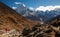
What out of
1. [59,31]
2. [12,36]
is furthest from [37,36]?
[12,36]

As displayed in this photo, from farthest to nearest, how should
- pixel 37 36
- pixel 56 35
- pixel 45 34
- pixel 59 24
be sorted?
pixel 59 24 → pixel 37 36 → pixel 45 34 → pixel 56 35

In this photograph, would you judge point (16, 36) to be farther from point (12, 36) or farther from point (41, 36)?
point (41, 36)

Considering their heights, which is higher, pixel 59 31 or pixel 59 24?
pixel 59 24

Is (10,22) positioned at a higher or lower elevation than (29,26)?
higher

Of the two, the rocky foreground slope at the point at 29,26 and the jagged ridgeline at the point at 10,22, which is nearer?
the rocky foreground slope at the point at 29,26

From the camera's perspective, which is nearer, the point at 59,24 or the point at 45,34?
the point at 45,34

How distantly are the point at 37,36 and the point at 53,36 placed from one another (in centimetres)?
391

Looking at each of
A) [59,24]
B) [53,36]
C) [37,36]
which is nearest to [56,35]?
[53,36]

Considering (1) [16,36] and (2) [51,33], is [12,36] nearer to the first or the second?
(1) [16,36]

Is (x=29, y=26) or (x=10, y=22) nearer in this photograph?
(x=10, y=22)

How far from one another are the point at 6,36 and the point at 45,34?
599 inches

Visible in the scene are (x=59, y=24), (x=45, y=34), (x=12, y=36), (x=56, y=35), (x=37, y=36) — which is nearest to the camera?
(x=56, y=35)

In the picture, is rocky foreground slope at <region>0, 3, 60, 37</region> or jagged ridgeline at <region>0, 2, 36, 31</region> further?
jagged ridgeline at <region>0, 2, 36, 31</region>

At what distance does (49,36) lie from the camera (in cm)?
2216
